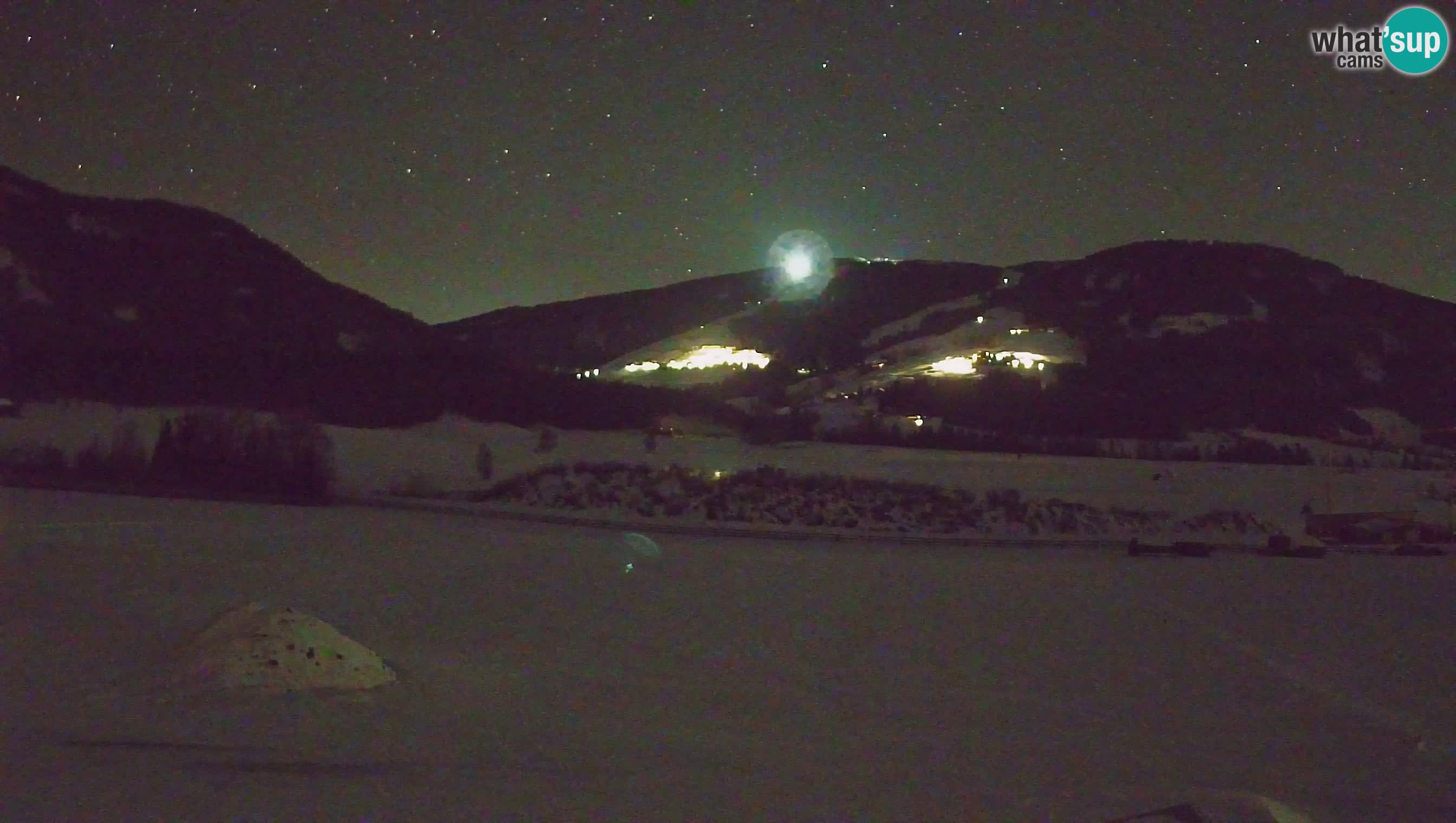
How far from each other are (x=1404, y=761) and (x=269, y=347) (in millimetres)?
51500

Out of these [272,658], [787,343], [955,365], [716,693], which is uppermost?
[787,343]

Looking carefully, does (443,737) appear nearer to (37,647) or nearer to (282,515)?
(37,647)

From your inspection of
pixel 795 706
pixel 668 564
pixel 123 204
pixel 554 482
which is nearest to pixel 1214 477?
pixel 554 482

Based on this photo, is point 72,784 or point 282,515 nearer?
point 72,784

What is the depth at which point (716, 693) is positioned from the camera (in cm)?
670

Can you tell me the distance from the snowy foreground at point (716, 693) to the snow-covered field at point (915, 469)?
848cm

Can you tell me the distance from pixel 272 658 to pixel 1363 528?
52.1 ft

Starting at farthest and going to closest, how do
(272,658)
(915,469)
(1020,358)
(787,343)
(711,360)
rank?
(787,343), (711,360), (1020,358), (915,469), (272,658)

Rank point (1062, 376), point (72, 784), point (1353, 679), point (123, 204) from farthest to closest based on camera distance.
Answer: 1. point (123, 204)
2. point (1062, 376)
3. point (1353, 679)
4. point (72, 784)

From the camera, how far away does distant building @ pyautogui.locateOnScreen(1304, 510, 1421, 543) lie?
16266 millimetres

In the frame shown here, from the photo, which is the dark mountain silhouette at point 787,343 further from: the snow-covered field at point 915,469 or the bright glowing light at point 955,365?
the snow-covered field at point 915,469

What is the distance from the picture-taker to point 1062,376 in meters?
57.8

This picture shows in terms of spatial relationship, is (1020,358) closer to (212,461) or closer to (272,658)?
(212,461)

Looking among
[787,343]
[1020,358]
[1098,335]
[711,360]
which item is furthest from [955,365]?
[787,343]
